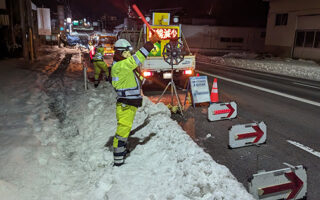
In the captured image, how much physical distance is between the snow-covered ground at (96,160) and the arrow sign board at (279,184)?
0.62 feet

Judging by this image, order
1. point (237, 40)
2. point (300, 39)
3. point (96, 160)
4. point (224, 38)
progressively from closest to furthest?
point (96, 160)
point (300, 39)
point (224, 38)
point (237, 40)

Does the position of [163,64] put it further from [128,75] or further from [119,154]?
[119,154]

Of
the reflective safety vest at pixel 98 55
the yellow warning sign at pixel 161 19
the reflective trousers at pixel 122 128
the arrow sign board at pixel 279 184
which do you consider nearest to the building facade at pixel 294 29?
the yellow warning sign at pixel 161 19

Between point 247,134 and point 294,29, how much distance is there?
2517 centimetres

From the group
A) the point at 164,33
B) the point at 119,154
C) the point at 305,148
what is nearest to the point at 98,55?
the point at 164,33

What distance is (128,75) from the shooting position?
439 centimetres

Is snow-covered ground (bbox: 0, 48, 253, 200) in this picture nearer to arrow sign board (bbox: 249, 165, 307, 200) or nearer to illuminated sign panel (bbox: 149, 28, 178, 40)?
arrow sign board (bbox: 249, 165, 307, 200)

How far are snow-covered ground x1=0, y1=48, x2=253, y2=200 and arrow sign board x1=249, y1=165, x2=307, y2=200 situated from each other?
19 cm

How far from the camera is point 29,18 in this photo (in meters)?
18.3

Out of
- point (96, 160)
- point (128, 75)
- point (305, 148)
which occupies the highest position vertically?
point (128, 75)

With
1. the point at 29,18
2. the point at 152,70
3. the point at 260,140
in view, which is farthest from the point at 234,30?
the point at 260,140

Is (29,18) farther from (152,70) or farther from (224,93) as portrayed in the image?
(224,93)

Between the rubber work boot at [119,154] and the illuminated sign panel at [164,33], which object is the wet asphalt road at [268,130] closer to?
the rubber work boot at [119,154]

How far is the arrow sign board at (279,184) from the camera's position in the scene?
10.8ft
